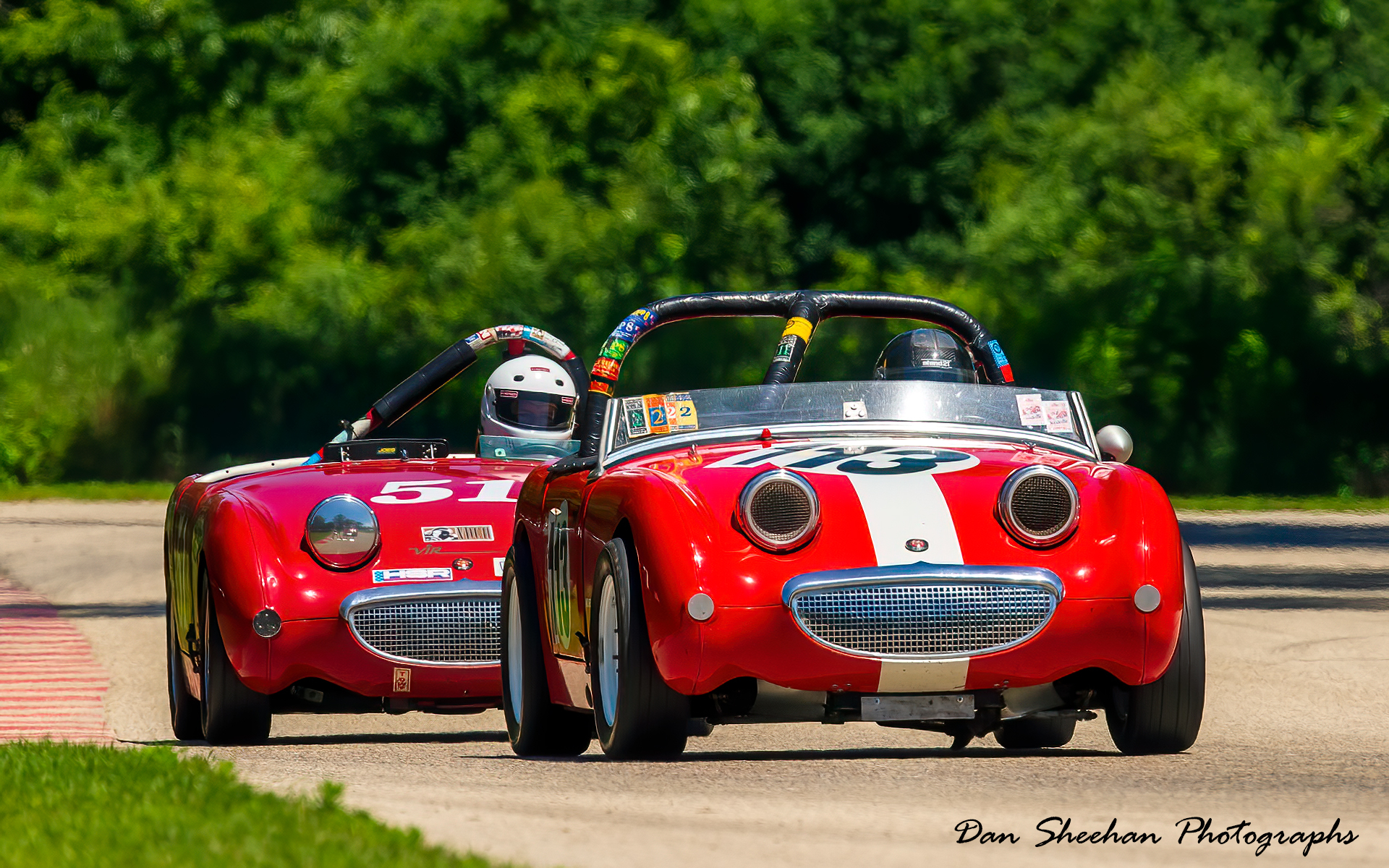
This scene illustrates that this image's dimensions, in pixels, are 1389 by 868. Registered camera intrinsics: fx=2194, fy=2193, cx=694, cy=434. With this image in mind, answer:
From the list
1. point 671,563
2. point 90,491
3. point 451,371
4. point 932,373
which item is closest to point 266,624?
point 451,371

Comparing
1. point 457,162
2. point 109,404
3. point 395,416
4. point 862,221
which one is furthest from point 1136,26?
point 395,416

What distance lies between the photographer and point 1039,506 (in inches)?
245

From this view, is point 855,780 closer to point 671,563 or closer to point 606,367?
point 671,563

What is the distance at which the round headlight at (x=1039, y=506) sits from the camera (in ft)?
20.3

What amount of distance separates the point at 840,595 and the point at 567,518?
1.24 m

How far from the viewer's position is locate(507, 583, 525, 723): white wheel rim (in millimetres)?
7488

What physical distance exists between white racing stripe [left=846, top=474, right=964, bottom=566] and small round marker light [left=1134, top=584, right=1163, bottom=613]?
1.68 feet

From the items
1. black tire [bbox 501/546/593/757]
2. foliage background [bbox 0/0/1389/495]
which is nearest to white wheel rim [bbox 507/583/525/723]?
black tire [bbox 501/546/593/757]

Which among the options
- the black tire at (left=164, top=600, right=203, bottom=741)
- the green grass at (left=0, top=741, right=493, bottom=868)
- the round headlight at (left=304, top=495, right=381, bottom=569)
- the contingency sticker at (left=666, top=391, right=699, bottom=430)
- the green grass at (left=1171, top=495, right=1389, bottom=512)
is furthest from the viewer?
the green grass at (left=1171, top=495, right=1389, bottom=512)

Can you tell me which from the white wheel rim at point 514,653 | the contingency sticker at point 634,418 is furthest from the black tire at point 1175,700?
the white wheel rim at point 514,653

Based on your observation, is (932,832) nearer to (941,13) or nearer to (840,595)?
(840,595)

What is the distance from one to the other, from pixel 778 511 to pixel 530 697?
1.58m

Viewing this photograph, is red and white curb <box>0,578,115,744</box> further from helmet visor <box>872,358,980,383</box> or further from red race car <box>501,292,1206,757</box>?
helmet visor <box>872,358,980,383</box>

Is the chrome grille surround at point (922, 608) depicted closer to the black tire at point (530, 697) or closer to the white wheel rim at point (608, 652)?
the white wheel rim at point (608, 652)
